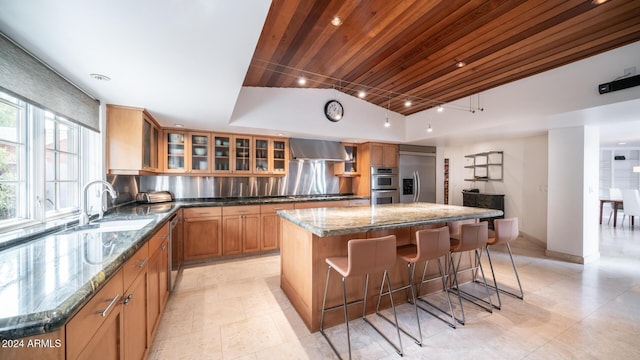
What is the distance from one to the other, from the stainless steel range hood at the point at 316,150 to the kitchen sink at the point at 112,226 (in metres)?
2.83

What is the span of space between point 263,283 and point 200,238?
4.43 feet

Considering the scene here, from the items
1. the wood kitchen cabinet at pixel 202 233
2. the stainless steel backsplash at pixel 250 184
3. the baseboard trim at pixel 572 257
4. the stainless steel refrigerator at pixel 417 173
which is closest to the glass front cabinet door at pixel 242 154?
the stainless steel backsplash at pixel 250 184

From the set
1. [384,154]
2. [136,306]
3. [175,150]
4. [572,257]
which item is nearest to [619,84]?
[572,257]

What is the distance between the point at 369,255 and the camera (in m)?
1.80

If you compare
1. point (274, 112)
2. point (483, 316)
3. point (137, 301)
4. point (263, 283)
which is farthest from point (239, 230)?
point (483, 316)

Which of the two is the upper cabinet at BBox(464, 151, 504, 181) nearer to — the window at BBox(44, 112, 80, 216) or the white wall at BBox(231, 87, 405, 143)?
the white wall at BBox(231, 87, 405, 143)

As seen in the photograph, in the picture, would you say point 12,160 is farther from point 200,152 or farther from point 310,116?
point 310,116

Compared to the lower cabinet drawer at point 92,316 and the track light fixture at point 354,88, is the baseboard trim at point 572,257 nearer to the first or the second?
the track light fixture at point 354,88

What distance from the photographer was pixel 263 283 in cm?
302

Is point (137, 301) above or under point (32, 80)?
under

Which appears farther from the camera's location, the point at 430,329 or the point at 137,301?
the point at 430,329

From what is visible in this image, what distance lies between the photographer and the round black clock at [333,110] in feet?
14.4

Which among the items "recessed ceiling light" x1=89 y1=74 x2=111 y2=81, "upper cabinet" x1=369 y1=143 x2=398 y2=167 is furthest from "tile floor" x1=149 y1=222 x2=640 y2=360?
"upper cabinet" x1=369 y1=143 x2=398 y2=167

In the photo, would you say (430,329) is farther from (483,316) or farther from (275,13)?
(275,13)
